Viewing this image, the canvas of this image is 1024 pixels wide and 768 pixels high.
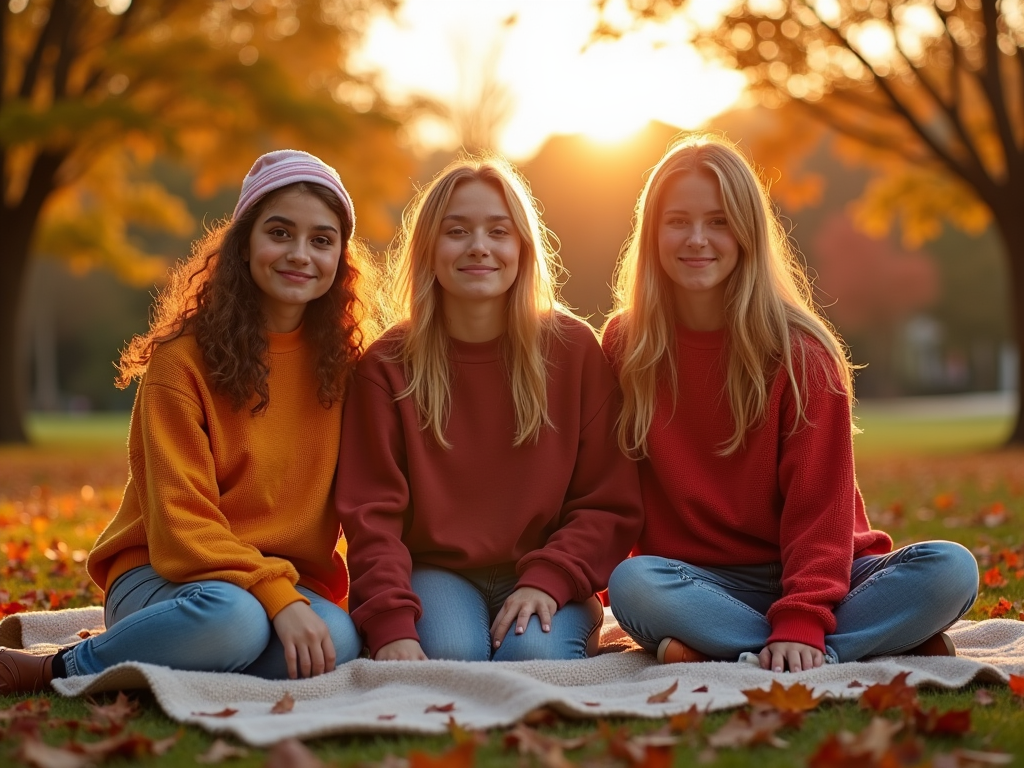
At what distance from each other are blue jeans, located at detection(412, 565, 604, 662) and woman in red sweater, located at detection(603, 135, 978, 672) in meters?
0.18

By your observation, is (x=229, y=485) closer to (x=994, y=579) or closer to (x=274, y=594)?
(x=274, y=594)

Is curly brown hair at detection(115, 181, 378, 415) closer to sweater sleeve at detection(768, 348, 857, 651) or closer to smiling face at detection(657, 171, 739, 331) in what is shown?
smiling face at detection(657, 171, 739, 331)

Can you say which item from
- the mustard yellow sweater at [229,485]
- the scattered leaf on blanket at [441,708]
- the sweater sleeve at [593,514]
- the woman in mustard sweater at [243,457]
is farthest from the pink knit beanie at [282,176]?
the scattered leaf on blanket at [441,708]

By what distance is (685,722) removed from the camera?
2.67 meters

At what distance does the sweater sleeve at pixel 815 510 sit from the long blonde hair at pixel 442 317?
82 centimetres

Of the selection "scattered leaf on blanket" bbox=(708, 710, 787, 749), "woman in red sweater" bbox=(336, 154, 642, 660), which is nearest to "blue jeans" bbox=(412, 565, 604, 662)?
"woman in red sweater" bbox=(336, 154, 642, 660)

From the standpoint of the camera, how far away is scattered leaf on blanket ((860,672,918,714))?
2.80 meters

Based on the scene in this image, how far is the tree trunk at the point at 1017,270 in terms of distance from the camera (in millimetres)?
13633

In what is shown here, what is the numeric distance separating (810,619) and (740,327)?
95 centimetres

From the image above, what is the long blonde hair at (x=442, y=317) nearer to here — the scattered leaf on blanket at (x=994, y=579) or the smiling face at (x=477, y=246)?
the smiling face at (x=477, y=246)

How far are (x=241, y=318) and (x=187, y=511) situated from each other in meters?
0.64

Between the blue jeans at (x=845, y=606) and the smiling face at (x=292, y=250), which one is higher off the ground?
the smiling face at (x=292, y=250)

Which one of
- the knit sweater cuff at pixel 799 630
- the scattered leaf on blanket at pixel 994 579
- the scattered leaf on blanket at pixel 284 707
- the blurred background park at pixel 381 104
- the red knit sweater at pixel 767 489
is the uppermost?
the blurred background park at pixel 381 104

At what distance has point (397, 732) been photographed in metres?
2.67
